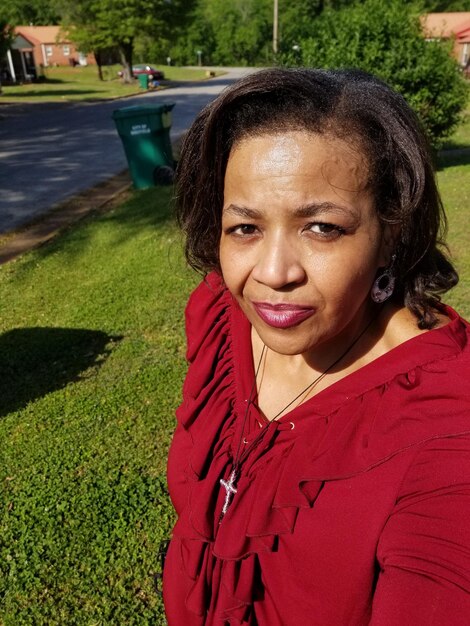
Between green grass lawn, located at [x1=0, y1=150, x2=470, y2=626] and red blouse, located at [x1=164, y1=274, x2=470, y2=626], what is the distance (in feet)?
3.64

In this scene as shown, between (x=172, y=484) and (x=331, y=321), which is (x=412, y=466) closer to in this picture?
(x=331, y=321)

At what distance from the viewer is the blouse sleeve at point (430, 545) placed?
0.90 metres

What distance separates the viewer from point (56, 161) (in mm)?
12141

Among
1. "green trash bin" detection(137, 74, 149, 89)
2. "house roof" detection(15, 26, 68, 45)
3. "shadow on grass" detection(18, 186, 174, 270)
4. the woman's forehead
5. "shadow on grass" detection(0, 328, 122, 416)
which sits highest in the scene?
"house roof" detection(15, 26, 68, 45)

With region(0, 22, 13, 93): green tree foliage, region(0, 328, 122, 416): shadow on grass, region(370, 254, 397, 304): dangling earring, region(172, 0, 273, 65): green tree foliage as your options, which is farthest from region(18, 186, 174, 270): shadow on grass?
region(172, 0, 273, 65): green tree foliage

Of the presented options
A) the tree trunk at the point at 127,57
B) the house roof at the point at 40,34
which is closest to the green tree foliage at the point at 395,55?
the tree trunk at the point at 127,57

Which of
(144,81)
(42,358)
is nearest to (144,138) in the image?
(42,358)

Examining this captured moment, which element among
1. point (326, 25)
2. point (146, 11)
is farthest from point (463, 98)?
point (146, 11)

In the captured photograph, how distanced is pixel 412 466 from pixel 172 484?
0.92m

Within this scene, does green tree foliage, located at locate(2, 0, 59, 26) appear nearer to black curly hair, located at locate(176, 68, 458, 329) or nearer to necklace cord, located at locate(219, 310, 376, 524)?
black curly hair, located at locate(176, 68, 458, 329)

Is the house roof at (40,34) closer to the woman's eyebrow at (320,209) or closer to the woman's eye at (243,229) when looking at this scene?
the woman's eye at (243,229)

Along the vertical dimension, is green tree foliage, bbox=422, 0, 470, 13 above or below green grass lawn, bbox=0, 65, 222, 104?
above

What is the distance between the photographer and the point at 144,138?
921 centimetres

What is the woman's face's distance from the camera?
3.65ft
